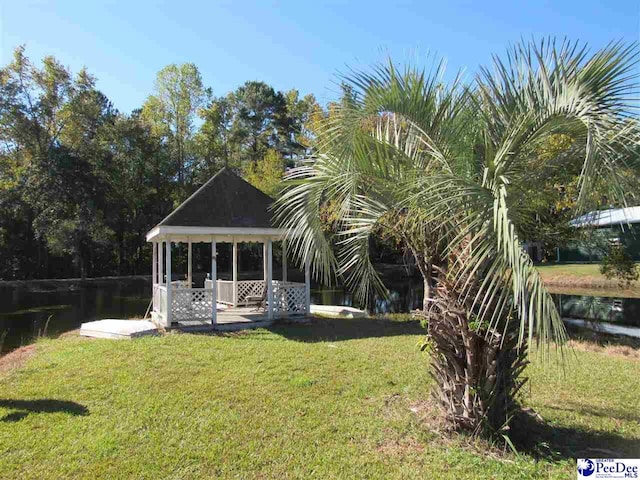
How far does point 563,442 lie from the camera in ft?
14.7

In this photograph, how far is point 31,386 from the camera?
646 centimetres

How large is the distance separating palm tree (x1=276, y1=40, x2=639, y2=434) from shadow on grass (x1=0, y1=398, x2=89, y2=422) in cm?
331

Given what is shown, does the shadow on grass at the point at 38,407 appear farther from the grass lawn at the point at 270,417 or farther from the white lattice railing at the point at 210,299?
the white lattice railing at the point at 210,299

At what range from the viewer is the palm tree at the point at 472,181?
308 centimetres

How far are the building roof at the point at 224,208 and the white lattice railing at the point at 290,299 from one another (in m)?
1.82

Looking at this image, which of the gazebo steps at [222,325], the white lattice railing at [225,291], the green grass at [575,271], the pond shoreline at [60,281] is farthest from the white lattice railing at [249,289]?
the pond shoreline at [60,281]

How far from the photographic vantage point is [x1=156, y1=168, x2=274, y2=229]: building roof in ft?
36.7

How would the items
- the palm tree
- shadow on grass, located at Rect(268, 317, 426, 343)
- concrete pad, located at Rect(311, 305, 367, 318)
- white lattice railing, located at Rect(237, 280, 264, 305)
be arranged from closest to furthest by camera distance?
the palm tree < shadow on grass, located at Rect(268, 317, 426, 343) < concrete pad, located at Rect(311, 305, 367, 318) < white lattice railing, located at Rect(237, 280, 264, 305)

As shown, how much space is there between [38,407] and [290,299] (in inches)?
289

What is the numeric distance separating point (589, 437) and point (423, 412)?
156cm

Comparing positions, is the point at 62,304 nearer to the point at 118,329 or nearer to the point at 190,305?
the point at 118,329

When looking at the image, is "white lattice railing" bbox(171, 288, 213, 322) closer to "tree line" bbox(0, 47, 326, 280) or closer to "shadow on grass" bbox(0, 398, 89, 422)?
"shadow on grass" bbox(0, 398, 89, 422)

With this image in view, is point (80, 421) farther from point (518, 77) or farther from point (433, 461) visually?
point (518, 77)

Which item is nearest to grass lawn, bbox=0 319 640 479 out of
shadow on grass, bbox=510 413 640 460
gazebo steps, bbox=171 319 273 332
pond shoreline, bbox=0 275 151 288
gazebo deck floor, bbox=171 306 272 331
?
shadow on grass, bbox=510 413 640 460
